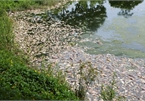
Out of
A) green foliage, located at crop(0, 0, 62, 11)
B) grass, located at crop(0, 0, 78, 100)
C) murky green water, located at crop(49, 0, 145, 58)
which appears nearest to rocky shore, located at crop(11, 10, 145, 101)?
murky green water, located at crop(49, 0, 145, 58)

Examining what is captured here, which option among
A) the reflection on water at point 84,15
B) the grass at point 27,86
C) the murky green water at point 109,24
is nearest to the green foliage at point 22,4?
the murky green water at point 109,24

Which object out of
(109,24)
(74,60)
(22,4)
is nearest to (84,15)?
(109,24)

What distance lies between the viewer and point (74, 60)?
1258 centimetres

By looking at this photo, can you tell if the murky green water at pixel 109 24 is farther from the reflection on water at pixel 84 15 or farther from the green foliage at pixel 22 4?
the green foliage at pixel 22 4

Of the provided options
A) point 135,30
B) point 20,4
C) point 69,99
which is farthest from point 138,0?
point 69,99

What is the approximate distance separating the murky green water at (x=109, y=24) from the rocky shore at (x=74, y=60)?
91cm

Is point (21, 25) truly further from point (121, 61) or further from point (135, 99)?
point (135, 99)

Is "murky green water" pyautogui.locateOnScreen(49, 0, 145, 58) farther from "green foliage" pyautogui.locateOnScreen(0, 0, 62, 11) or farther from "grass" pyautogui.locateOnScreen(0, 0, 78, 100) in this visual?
"grass" pyautogui.locateOnScreen(0, 0, 78, 100)

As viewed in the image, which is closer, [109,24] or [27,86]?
[27,86]

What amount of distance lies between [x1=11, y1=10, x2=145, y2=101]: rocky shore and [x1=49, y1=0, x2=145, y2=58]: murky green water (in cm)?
91

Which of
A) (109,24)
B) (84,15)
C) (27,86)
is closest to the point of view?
(27,86)

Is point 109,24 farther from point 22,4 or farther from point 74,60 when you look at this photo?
point 22,4

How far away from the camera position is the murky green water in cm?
1444

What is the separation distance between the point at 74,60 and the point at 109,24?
728 cm
